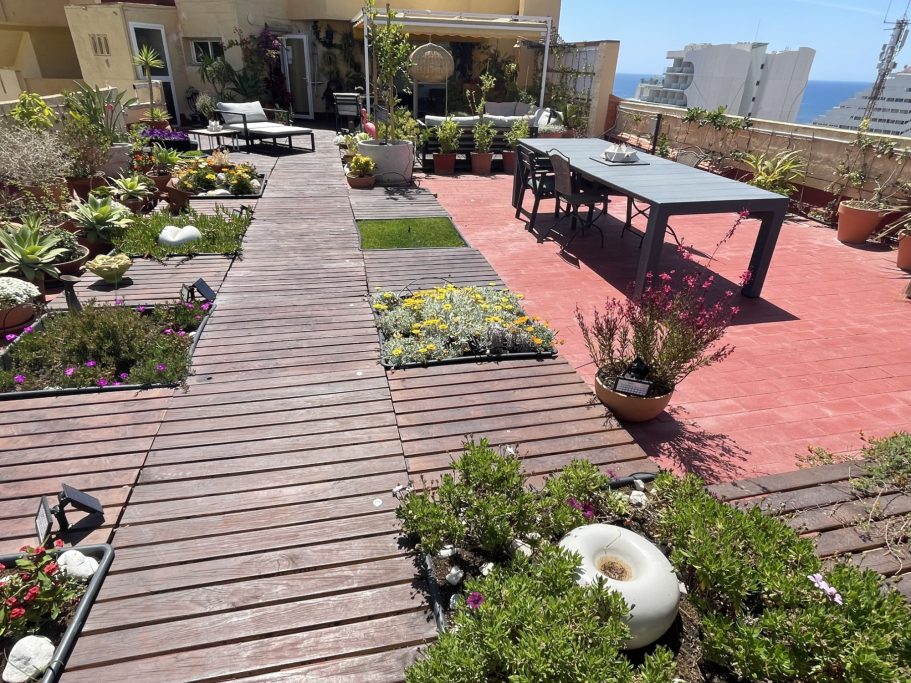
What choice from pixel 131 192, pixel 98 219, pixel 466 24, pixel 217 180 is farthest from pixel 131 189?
A: pixel 466 24

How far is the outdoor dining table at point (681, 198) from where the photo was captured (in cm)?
460

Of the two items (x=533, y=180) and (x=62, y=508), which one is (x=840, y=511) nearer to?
(x=62, y=508)

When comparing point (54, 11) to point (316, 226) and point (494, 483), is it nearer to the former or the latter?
point (316, 226)

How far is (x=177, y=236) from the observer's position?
17.7ft

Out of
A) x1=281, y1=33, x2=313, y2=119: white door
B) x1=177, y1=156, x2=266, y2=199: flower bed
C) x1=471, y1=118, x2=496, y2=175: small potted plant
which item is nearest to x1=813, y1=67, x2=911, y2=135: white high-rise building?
x1=281, y1=33, x2=313, y2=119: white door

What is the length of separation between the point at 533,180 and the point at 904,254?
450cm

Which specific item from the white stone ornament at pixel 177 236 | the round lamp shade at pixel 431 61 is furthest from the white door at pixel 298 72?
the white stone ornament at pixel 177 236

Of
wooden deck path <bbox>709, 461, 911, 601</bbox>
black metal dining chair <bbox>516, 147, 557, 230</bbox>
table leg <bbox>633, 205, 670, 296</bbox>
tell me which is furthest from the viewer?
black metal dining chair <bbox>516, 147, 557, 230</bbox>

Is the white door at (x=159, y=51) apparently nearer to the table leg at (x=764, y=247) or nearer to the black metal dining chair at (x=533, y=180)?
the black metal dining chair at (x=533, y=180)

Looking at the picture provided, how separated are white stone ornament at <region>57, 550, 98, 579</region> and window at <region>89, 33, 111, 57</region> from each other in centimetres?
1401

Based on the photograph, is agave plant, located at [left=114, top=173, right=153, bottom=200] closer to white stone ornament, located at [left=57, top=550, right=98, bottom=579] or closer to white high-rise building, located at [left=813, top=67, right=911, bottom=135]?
white stone ornament, located at [left=57, top=550, right=98, bottom=579]

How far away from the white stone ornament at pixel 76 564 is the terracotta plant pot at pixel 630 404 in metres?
2.75

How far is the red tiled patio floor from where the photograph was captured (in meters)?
3.21

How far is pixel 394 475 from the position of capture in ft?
8.58
